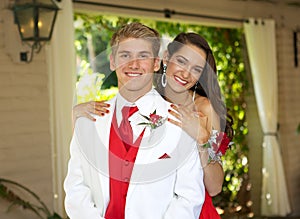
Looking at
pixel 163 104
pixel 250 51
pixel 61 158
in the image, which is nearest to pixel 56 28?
pixel 61 158

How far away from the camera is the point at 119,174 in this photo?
1788 mm

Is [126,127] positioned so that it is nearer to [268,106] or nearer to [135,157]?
[135,157]

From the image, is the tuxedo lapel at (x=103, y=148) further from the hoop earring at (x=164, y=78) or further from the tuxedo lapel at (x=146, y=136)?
the hoop earring at (x=164, y=78)

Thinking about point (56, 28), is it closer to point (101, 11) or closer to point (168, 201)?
point (101, 11)

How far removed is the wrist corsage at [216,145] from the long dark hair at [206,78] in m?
0.11

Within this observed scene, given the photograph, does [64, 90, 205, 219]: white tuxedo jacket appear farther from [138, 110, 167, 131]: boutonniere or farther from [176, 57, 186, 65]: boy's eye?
[176, 57, 186, 65]: boy's eye

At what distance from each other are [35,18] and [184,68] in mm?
2550

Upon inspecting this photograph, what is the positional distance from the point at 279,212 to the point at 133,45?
5.27 meters

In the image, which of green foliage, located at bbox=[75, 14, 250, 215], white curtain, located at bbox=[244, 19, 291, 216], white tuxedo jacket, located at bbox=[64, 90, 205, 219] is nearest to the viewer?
white tuxedo jacket, located at bbox=[64, 90, 205, 219]

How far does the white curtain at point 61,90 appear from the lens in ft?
15.4

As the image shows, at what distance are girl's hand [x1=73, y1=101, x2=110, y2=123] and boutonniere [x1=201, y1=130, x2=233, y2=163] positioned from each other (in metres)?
0.32

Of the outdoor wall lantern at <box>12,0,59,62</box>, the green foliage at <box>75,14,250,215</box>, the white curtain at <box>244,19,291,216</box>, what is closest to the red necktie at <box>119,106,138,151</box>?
the outdoor wall lantern at <box>12,0,59,62</box>

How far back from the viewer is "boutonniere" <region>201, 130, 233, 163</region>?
6.52ft

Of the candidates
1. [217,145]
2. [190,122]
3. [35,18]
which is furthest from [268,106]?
[190,122]
